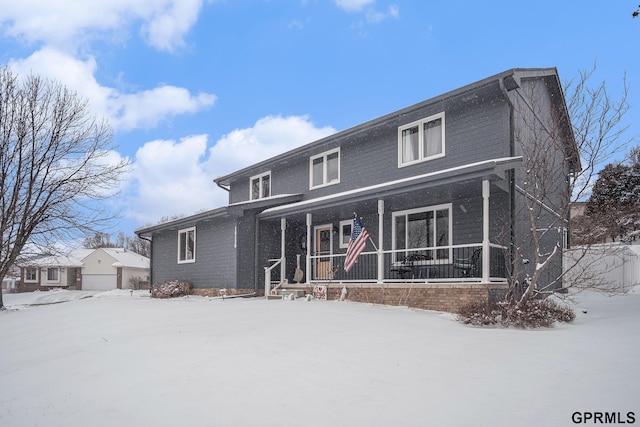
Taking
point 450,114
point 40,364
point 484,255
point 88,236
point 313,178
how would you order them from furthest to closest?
1. point 88,236
2. point 313,178
3. point 450,114
4. point 484,255
5. point 40,364

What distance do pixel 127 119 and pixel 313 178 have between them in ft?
24.1

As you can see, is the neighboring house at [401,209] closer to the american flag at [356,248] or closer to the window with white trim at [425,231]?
the window with white trim at [425,231]

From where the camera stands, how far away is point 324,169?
17172mm

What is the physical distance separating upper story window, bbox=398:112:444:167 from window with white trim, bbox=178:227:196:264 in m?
9.98

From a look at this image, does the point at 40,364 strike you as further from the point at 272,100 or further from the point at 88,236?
the point at 272,100

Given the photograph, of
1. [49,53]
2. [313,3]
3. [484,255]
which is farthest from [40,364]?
[49,53]

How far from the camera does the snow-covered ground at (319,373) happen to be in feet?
15.8

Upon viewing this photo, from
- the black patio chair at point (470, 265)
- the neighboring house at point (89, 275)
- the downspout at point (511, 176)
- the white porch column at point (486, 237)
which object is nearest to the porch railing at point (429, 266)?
the black patio chair at point (470, 265)

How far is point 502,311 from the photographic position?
9.49 meters

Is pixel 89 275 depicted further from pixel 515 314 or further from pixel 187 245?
pixel 515 314

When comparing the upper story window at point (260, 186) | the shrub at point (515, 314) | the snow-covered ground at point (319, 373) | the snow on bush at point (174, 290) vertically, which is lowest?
the snow on bush at point (174, 290)

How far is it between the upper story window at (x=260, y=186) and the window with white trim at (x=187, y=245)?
2876mm

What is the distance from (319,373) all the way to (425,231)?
27.4ft

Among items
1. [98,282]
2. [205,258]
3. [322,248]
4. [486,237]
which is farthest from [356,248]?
[98,282]
